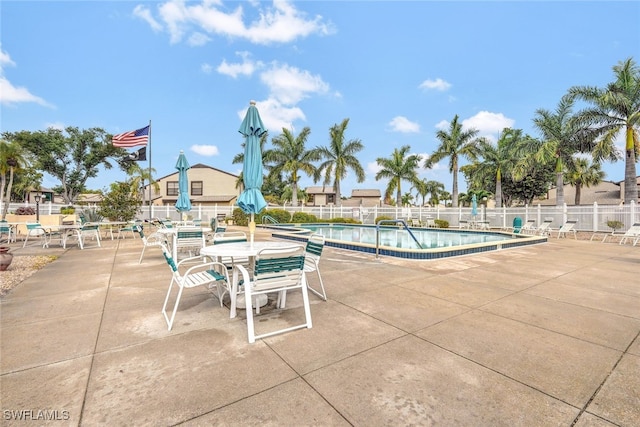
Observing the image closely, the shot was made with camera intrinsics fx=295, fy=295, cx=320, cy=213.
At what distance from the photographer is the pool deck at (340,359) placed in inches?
77.2

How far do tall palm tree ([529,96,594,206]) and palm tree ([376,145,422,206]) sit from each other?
34.1ft

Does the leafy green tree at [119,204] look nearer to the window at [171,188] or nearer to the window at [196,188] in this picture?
the window at [196,188]

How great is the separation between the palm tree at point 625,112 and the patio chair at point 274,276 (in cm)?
2143

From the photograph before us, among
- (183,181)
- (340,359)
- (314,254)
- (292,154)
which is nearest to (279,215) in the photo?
(292,154)

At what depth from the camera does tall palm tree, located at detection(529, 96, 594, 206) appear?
63.7ft

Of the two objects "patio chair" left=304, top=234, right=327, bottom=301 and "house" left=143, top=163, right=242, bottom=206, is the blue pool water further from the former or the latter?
"house" left=143, top=163, right=242, bottom=206

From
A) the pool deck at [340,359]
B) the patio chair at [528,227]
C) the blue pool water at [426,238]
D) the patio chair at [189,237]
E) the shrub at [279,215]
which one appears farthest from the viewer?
the shrub at [279,215]

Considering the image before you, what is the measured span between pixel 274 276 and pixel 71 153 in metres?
41.5

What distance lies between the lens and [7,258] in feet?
19.9

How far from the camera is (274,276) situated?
3.26 m

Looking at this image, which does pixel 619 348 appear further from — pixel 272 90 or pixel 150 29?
pixel 272 90

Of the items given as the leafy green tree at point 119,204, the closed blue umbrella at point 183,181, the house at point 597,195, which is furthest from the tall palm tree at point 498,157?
the leafy green tree at point 119,204

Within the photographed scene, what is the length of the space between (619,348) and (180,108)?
76.4 feet

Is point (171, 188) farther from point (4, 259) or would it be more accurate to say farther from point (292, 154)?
point (4, 259)
